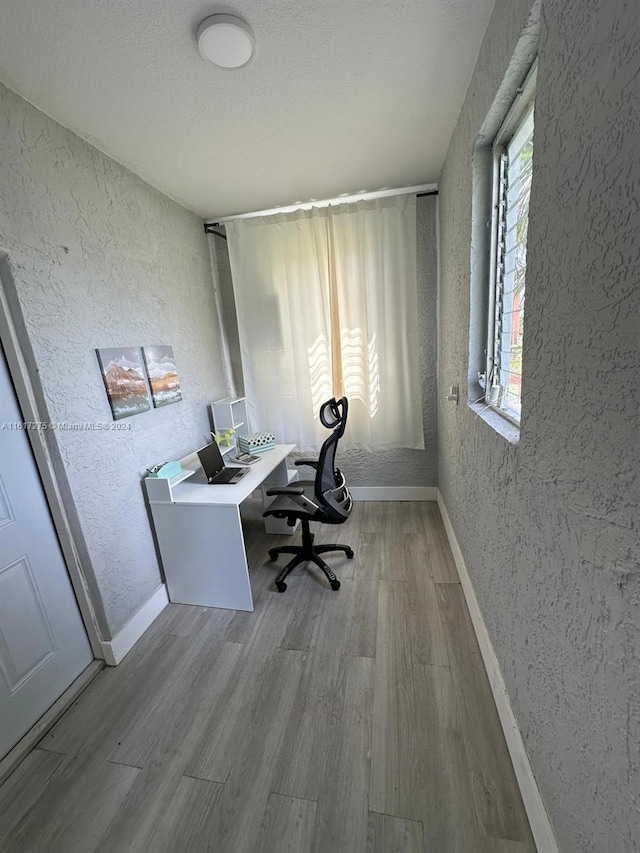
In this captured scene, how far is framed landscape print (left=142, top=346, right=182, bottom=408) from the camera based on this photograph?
77.8 inches

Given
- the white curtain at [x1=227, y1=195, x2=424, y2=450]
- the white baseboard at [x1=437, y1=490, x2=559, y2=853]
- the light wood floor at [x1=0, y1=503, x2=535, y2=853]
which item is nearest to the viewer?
the white baseboard at [x1=437, y1=490, x2=559, y2=853]

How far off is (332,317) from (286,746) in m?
2.57

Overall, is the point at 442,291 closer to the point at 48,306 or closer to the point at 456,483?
the point at 456,483

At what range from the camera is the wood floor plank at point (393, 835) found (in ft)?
3.10

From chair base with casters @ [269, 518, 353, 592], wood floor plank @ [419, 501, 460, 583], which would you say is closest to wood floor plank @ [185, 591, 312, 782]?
chair base with casters @ [269, 518, 353, 592]

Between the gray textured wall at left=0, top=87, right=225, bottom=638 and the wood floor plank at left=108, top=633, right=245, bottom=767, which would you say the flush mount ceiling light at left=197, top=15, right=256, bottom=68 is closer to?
the gray textured wall at left=0, top=87, right=225, bottom=638

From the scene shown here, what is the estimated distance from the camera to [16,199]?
129 cm

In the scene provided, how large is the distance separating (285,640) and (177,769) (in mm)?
618

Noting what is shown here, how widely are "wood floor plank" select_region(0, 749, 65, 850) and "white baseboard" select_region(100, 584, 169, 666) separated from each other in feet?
1.24

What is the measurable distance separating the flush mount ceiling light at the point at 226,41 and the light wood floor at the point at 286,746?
2.52m

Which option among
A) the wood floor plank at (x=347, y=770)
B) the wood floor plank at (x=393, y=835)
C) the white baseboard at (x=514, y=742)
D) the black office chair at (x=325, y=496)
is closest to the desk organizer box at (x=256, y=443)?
the black office chair at (x=325, y=496)

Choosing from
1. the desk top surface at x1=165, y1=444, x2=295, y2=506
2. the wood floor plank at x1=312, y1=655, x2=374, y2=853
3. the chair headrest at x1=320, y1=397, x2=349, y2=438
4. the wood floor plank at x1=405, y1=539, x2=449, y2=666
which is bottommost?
the wood floor plank at x1=312, y1=655, x2=374, y2=853

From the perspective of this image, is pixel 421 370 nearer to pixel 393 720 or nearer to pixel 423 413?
pixel 423 413

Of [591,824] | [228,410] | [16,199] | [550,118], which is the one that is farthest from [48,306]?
[591,824]
